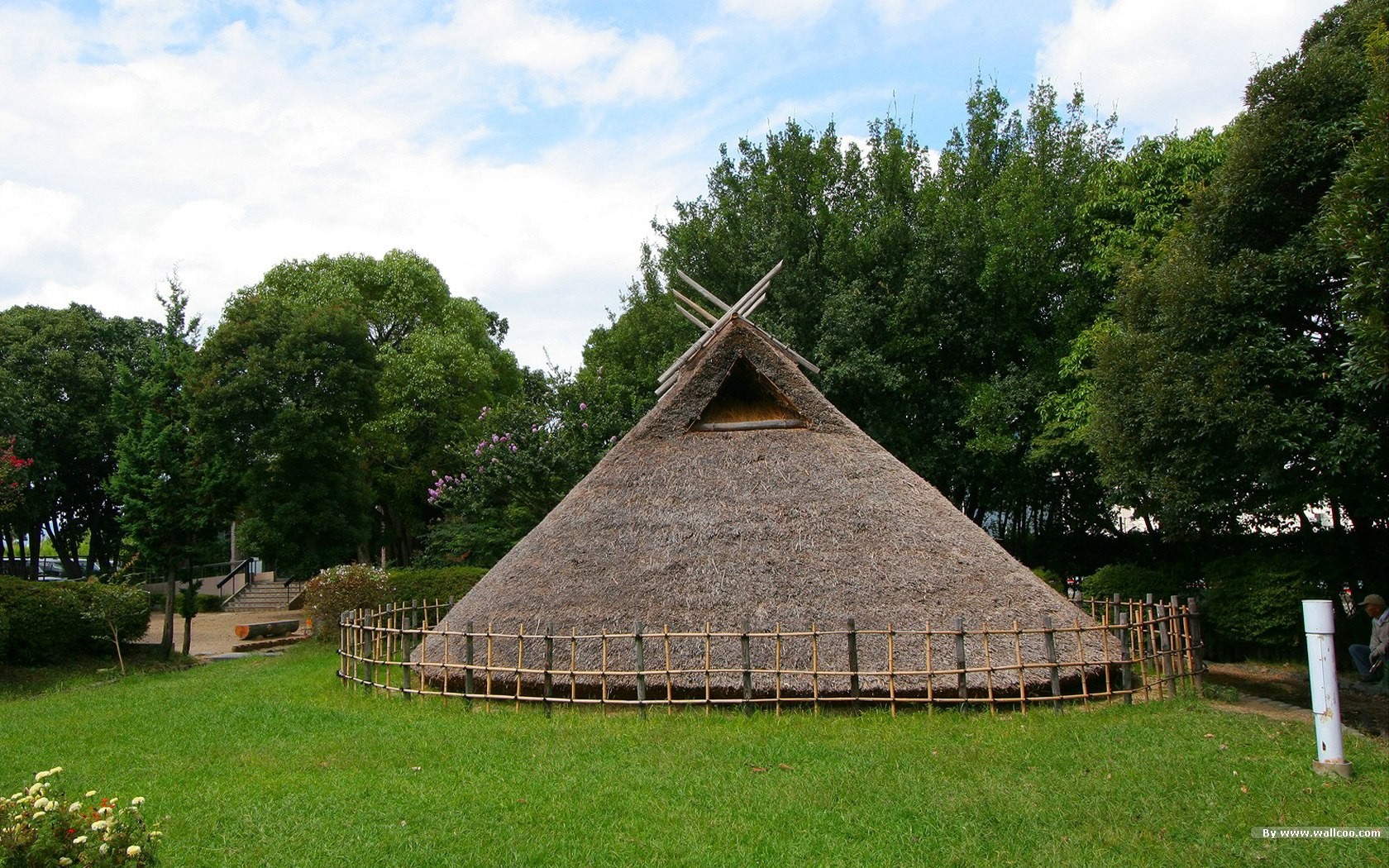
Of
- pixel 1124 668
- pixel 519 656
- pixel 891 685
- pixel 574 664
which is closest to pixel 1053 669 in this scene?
pixel 1124 668

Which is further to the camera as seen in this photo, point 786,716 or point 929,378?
point 929,378

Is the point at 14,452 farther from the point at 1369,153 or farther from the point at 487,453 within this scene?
the point at 1369,153

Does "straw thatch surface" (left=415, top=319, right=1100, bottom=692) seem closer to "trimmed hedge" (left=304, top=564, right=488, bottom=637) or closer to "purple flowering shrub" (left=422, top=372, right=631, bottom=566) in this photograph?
"trimmed hedge" (left=304, top=564, right=488, bottom=637)

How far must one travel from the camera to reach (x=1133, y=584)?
15.9 meters

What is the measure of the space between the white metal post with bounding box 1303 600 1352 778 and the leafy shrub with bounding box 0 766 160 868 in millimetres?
7723

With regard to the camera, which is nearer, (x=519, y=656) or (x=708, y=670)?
(x=708, y=670)

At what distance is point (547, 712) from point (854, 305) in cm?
1382

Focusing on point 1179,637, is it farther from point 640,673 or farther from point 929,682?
point 640,673

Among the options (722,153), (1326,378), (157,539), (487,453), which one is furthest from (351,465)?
(1326,378)

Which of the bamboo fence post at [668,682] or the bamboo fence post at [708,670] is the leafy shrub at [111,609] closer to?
the bamboo fence post at [668,682]

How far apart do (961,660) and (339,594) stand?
14.5 metres

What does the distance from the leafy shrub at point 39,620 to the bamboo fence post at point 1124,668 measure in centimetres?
1688

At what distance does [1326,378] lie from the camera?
12.0 metres

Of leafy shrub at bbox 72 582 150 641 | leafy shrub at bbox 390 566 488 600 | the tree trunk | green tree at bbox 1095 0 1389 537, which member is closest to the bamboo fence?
green tree at bbox 1095 0 1389 537
